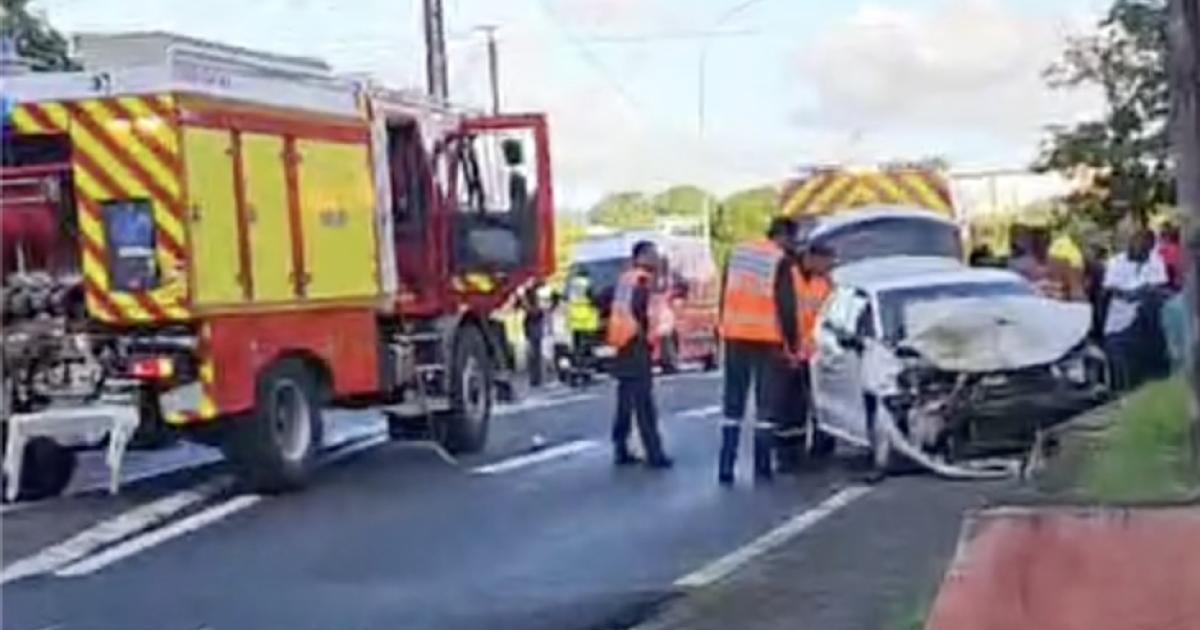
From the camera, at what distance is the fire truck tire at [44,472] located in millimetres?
18984

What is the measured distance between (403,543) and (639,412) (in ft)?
15.5

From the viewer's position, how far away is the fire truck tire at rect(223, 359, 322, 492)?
18562 mm

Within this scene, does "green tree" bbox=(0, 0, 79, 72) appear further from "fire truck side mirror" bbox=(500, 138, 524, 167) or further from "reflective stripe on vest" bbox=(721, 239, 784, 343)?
"reflective stripe on vest" bbox=(721, 239, 784, 343)

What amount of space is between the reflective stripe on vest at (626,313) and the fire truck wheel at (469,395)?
269 centimetres

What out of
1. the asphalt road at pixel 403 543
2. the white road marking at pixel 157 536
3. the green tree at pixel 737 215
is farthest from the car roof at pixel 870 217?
the green tree at pixel 737 215

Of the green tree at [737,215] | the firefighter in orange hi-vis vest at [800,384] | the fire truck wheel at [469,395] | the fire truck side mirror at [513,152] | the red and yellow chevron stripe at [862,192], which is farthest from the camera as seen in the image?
the green tree at [737,215]

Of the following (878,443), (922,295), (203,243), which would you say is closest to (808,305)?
(922,295)

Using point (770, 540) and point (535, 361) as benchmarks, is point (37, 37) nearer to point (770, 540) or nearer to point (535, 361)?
point (535, 361)

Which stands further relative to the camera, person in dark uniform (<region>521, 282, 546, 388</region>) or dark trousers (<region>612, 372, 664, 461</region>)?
person in dark uniform (<region>521, 282, 546, 388</region>)

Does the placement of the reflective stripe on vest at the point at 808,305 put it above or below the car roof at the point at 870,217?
below

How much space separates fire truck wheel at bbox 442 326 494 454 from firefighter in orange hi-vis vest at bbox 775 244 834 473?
377 centimetres

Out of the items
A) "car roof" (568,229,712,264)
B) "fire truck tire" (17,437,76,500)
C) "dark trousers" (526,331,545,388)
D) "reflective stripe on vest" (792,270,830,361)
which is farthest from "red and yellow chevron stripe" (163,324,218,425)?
"car roof" (568,229,712,264)

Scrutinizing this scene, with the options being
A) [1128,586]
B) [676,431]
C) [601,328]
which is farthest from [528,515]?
[601,328]

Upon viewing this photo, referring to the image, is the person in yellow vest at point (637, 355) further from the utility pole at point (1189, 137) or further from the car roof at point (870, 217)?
the utility pole at point (1189, 137)
